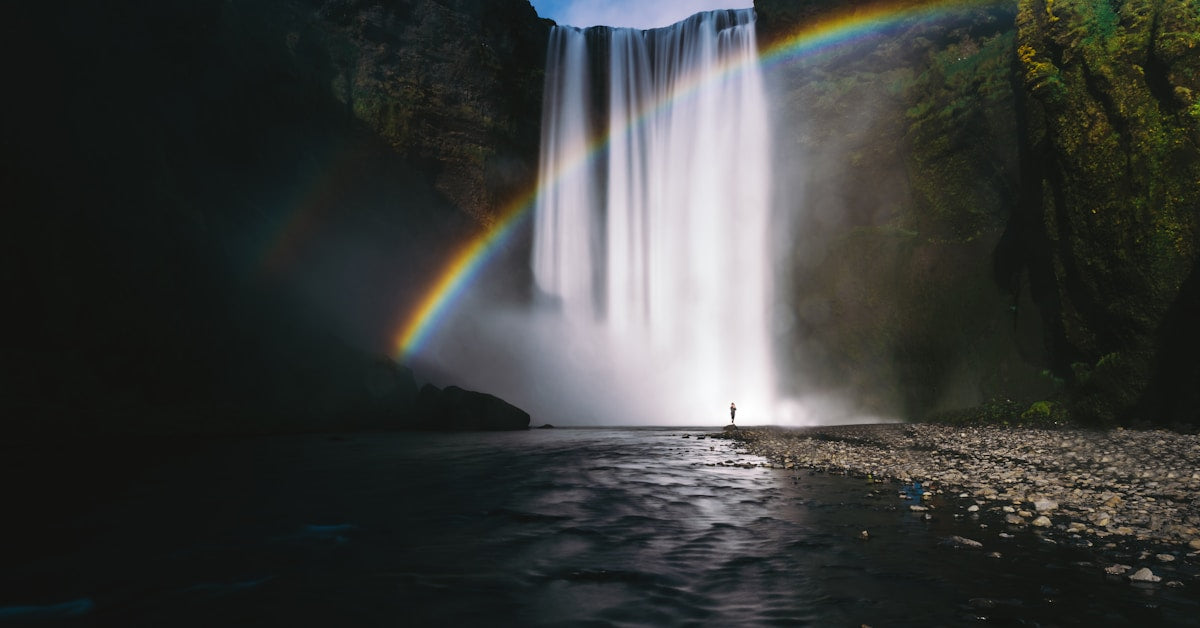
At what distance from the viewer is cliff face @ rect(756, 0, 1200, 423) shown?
19812 millimetres

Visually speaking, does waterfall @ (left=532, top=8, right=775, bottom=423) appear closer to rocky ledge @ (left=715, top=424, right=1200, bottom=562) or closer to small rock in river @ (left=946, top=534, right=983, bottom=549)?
rocky ledge @ (left=715, top=424, right=1200, bottom=562)

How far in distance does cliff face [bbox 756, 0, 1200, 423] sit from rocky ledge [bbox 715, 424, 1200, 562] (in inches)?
206

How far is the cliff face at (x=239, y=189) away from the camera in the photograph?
2200 cm

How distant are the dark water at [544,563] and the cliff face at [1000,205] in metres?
15.8

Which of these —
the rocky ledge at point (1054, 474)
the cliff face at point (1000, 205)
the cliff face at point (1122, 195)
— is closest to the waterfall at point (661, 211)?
the cliff face at point (1000, 205)

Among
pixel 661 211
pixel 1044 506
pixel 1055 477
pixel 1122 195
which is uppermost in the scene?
pixel 661 211

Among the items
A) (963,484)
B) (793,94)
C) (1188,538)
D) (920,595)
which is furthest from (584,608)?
(793,94)

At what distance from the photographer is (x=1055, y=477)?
436 inches

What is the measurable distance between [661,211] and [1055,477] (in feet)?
118

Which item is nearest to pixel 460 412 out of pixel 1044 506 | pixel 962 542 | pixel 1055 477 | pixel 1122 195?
pixel 1055 477

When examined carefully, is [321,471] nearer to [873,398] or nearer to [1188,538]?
[1188,538]

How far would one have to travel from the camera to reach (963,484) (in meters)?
10.9

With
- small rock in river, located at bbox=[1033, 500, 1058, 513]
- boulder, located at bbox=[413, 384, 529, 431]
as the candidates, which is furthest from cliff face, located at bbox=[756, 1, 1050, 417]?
small rock in river, located at bbox=[1033, 500, 1058, 513]

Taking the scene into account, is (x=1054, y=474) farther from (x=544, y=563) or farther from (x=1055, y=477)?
(x=544, y=563)
